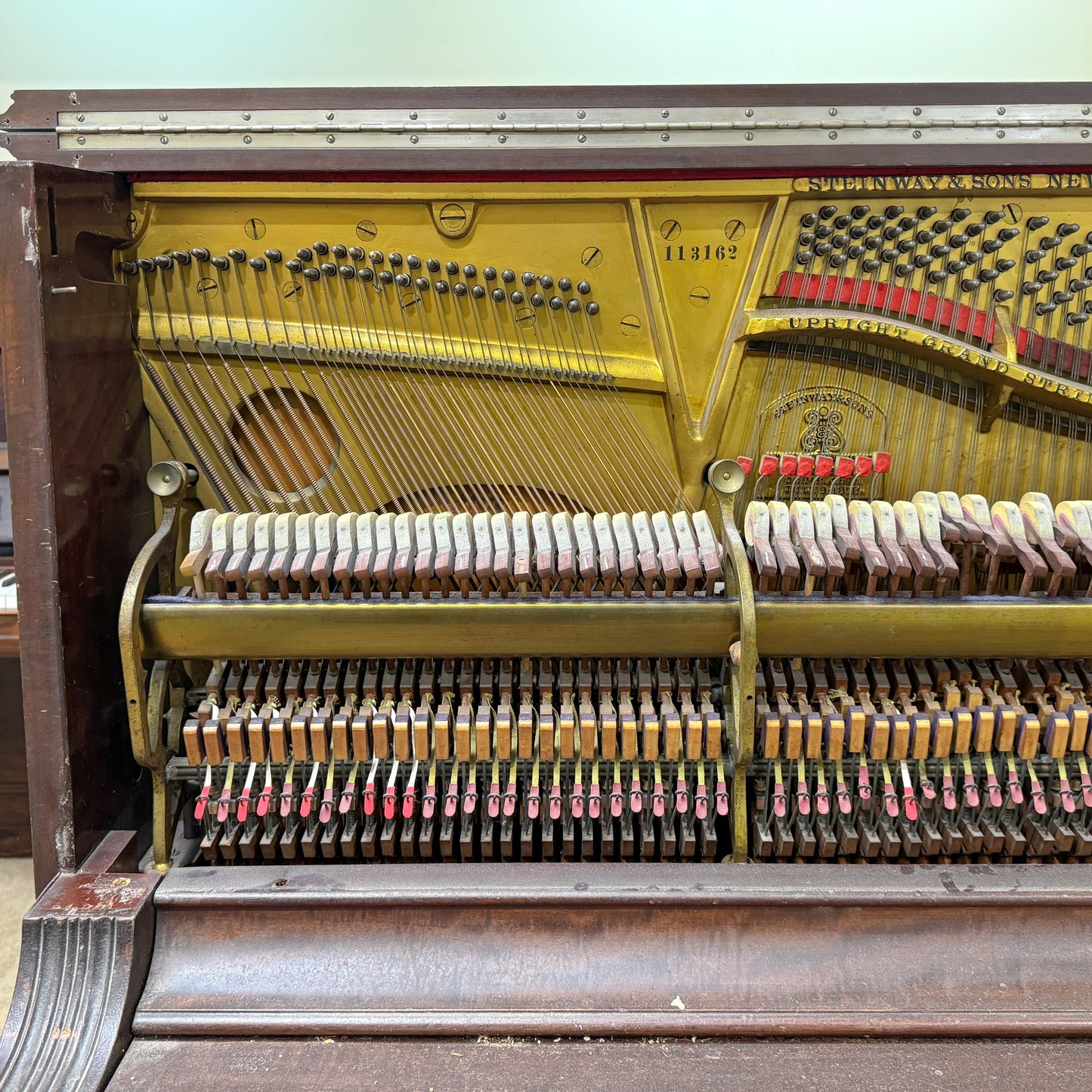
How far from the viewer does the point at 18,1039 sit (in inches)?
54.5

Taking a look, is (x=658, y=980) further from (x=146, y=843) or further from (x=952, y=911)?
(x=146, y=843)

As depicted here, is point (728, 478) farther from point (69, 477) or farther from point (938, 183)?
point (69, 477)

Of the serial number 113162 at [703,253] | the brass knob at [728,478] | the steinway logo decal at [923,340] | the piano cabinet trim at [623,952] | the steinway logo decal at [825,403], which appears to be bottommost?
the piano cabinet trim at [623,952]

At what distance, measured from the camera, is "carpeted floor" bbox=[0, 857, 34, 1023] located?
2207 mm

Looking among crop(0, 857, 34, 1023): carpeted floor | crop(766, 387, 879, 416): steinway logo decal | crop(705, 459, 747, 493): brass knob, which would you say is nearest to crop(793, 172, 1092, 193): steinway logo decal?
crop(766, 387, 879, 416): steinway logo decal

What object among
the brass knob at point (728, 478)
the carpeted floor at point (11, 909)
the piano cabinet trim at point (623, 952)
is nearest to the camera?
the piano cabinet trim at point (623, 952)

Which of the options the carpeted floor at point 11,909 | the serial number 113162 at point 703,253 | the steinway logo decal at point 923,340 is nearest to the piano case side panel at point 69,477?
the carpeted floor at point 11,909

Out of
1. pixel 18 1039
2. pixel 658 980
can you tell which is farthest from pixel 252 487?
pixel 658 980

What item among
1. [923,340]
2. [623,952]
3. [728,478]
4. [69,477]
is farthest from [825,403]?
[69,477]

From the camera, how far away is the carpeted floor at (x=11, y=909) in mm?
2207

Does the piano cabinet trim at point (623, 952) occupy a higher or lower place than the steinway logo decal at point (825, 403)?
lower

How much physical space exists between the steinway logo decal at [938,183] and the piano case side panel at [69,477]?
153 centimetres

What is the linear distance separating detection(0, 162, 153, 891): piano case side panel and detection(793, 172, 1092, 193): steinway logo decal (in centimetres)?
153

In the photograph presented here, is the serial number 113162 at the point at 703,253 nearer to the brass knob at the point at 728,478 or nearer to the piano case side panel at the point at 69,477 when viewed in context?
the brass knob at the point at 728,478
